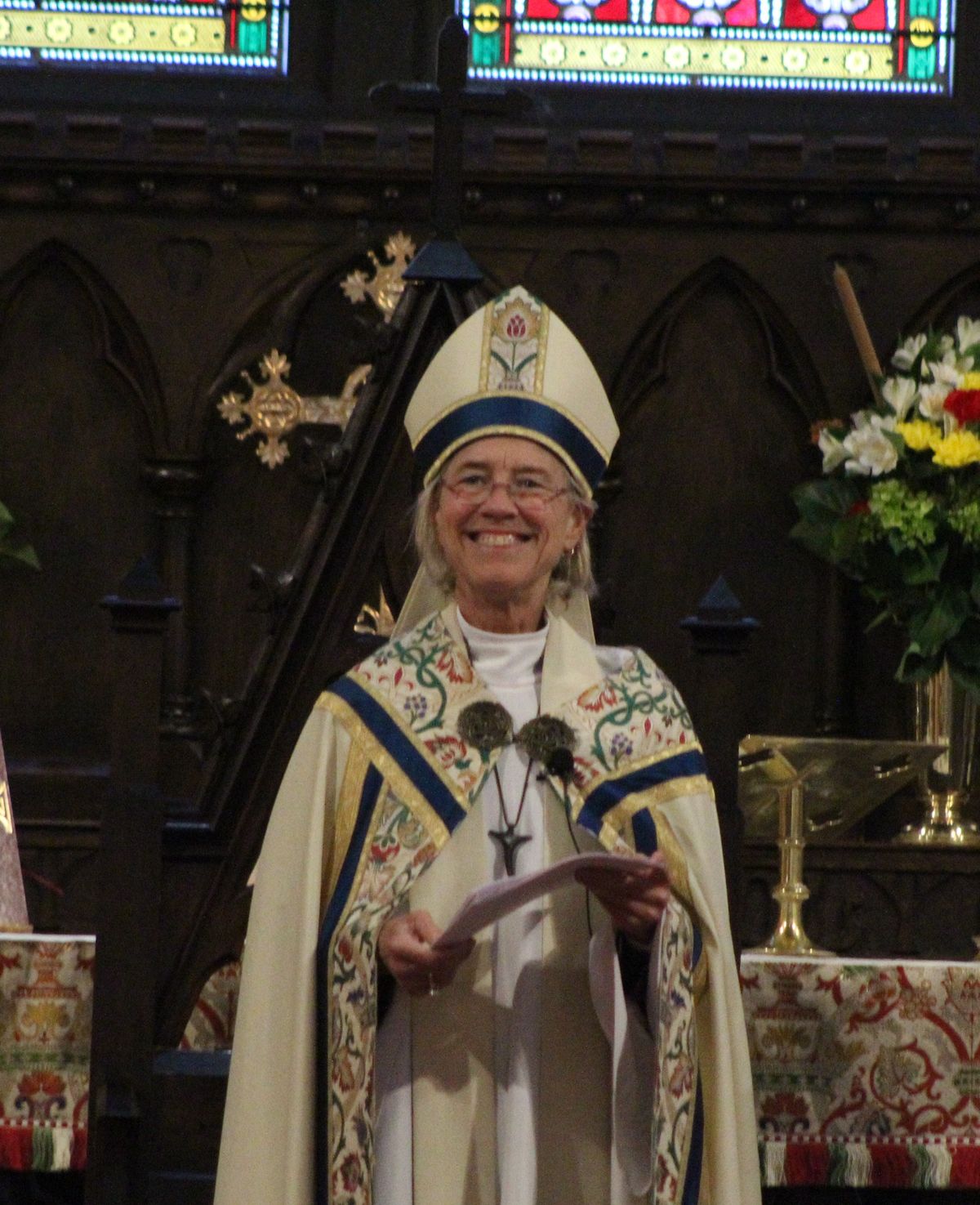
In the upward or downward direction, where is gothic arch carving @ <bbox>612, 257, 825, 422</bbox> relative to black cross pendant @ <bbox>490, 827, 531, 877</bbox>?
upward

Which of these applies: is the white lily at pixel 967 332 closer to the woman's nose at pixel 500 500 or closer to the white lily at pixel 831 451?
the white lily at pixel 831 451

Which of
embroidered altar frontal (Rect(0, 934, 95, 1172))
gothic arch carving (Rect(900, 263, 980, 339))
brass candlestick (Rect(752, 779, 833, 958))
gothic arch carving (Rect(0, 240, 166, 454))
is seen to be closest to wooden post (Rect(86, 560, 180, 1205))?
embroidered altar frontal (Rect(0, 934, 95, 1172))

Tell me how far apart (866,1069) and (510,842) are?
43.1 inches

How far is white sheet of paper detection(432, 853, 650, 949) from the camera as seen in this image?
3.40m

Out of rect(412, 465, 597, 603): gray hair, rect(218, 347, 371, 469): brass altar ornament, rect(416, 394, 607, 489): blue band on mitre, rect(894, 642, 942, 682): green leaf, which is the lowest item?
rect(412, 465, 597, 603): gray hair

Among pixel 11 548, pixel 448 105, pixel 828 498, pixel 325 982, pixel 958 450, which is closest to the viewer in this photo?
pixel 325 982

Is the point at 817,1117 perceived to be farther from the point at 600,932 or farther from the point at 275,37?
the point at 275,37

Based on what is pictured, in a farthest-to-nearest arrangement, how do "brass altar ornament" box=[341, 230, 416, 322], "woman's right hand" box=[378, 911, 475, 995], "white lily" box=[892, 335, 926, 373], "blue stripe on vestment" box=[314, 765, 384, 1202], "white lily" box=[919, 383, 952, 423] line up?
"brass altar ornament" box=[341, 230, 416, 322] < "white lily" box=[892, 335, 926, 373] < "white lily" box=[919, 383, 952, 423] < "blue stripe on vestment" box=[314, 765, 384, 1202] < "woman's right hand" box=[378, 911, 475, 995]

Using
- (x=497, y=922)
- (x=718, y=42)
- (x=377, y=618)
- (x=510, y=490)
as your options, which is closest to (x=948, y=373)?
(x=377, y=618)

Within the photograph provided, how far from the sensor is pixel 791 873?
16.0 feet

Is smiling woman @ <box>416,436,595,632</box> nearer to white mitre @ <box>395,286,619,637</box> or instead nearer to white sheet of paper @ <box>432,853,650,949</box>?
white mitre @ <box>395,286,619,637</box>

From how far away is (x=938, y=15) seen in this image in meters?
7.31

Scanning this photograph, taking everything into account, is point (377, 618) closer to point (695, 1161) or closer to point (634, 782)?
point (634, 782)

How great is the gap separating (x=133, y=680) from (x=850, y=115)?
3.46 meters
